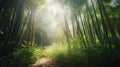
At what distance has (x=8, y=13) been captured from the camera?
718 cm

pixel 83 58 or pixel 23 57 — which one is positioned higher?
pixel 23 57

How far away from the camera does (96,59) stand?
5.79 metres

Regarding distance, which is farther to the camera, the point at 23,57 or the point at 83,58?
the point at 23,57

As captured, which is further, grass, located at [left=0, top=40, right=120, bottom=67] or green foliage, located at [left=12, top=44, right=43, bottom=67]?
green foliage, located at [left=12, top=44, right=43, bottom=67]

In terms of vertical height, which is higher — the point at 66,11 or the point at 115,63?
the point at 66,11

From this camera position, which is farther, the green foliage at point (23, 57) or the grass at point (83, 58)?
the green foliage at point (23, 57)

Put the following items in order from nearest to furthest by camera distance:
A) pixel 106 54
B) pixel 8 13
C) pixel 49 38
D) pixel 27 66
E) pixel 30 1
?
pixel 106 54 < pixel 27 66 < pixel 8 13 < pixel 30 1 < pixel 49 38

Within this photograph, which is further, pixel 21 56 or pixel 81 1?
pixel 81 1

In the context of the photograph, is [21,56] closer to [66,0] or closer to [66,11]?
[66,0]

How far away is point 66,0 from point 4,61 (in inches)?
207

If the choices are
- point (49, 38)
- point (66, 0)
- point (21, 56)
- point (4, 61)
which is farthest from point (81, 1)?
point (49, 38)

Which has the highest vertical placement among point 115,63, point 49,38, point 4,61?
point 49,38

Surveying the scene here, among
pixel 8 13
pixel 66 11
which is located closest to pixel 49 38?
pixel 66 11

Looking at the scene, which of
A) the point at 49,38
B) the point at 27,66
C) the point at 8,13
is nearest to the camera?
the point at 27,66
